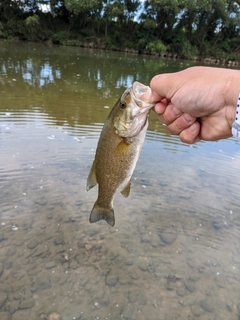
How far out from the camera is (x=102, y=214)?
100 inches

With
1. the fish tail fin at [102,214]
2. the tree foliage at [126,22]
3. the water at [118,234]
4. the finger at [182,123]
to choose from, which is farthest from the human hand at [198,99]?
the tree foliage at [126,22]

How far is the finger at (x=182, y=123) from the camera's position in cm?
240

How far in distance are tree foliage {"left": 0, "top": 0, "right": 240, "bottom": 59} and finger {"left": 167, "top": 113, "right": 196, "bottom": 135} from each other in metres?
35.6

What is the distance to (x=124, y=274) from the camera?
3.30 metres

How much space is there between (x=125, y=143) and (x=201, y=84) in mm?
741

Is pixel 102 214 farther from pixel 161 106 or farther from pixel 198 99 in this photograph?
pixel 198 99

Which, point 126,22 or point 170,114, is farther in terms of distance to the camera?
point 126,22

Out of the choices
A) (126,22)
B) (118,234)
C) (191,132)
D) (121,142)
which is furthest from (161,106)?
(126,22)

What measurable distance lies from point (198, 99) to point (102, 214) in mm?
1317

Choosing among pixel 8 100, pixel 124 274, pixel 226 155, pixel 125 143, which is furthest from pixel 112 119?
pixel 8 100

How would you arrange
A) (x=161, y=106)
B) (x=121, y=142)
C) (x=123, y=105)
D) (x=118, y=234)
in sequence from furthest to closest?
(x=118, y=234)
(x=161, y=106)
(x=121, y=142)
(x=123, y=105)

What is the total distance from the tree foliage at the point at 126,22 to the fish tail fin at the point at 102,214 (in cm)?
3561

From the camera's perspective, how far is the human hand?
2.07 m

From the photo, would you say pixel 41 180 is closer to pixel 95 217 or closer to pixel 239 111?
pixel 95 217
